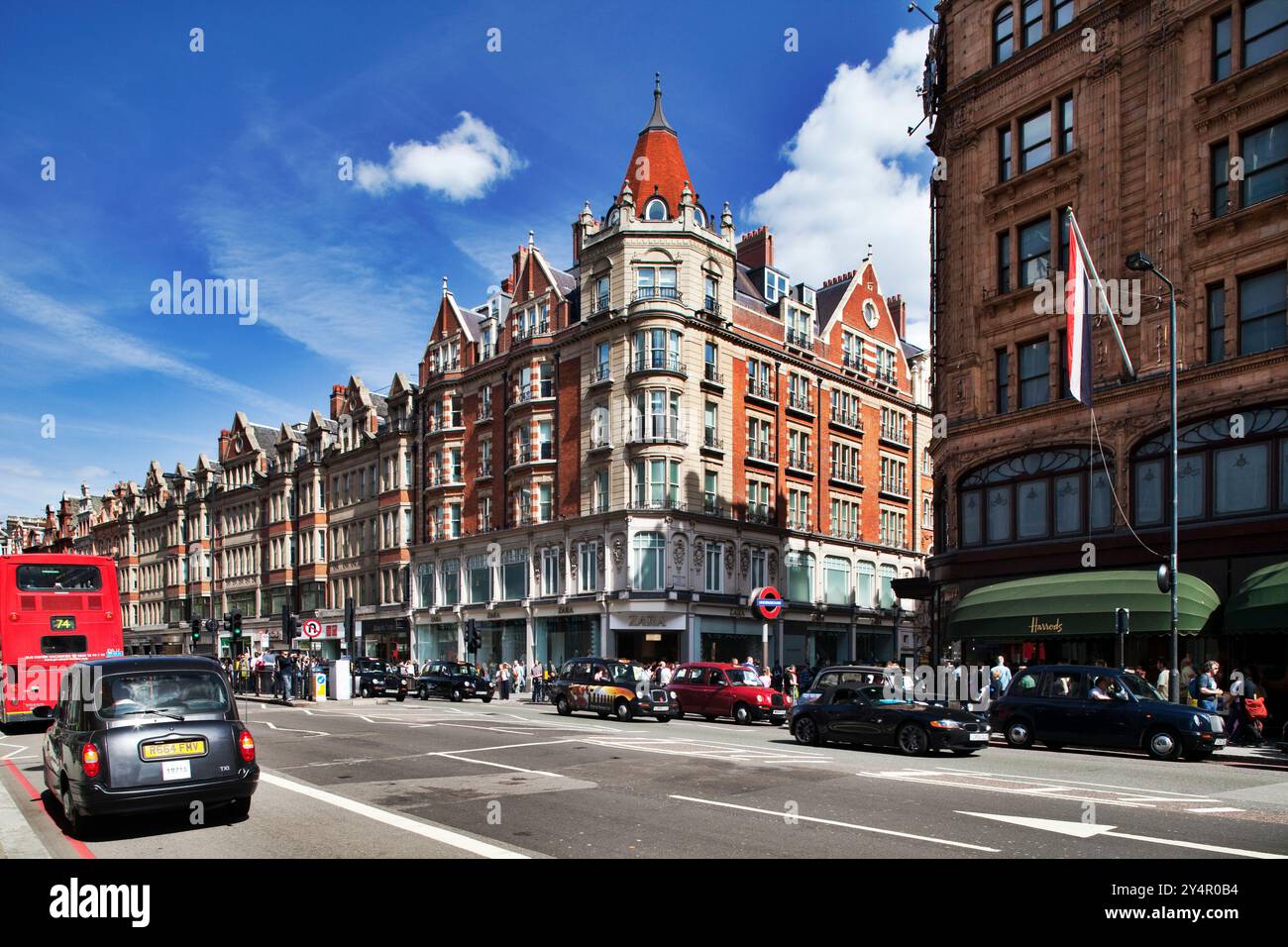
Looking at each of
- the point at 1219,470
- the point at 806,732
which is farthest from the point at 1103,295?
the point at 806,732

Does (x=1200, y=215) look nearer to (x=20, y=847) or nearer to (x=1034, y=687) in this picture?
(x=1034, y=687)

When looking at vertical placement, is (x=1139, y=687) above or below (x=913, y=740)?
above

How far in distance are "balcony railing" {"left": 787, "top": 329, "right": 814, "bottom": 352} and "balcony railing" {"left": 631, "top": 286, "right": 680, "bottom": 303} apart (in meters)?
8.90

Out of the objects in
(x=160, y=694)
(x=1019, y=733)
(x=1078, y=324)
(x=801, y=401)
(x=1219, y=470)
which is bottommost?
(x=1019, y=733)

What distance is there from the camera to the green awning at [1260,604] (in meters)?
21.4

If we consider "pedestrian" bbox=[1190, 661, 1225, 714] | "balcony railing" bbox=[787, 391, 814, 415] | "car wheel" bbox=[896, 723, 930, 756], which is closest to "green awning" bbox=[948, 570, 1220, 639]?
"pedestrian" bbox=[1190, 661, 1225, 714]

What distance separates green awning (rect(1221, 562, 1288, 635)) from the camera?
70.2ft

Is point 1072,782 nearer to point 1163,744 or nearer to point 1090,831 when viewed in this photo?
point 1090,831

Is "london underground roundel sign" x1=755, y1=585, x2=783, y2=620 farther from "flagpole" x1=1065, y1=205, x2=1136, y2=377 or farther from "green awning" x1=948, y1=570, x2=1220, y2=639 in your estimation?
"flagpole" x1=1065, y1=205, x2=1136, y2=377

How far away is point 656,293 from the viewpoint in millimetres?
47062

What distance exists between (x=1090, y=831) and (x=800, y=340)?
46.0 m

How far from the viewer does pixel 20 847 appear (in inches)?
382

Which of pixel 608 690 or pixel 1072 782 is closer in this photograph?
pixel 1072 782

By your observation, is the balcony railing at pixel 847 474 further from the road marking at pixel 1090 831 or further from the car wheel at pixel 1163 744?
the road marking at pixel 1090 831
